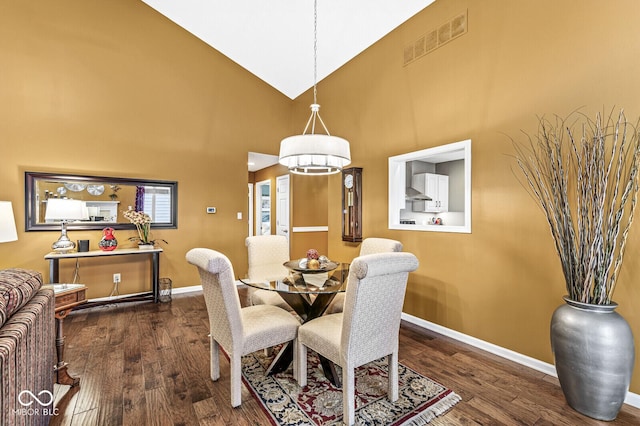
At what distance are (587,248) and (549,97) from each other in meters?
1.26

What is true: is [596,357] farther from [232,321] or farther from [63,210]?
[63,210]

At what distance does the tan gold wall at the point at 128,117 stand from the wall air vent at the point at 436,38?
2853 mm

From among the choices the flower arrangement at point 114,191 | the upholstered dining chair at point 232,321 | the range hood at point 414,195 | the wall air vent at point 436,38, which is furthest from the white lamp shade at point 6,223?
the range hood at point 414,195

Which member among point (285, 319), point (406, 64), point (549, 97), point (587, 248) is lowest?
point (285, 319)

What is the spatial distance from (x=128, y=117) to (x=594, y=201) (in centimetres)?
522

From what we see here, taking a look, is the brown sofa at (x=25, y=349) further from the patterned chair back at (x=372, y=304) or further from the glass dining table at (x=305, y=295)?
the patterned chair back at (x=372, y=304)

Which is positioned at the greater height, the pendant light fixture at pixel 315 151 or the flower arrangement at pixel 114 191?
the pendant light fixture at pixel 315 151

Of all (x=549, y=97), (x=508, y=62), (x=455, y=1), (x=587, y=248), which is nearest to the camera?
(x=587, y=248)

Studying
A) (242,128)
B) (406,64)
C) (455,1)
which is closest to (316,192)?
(242,128)

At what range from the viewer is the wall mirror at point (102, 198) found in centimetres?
371

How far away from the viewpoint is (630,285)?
6.61 feet

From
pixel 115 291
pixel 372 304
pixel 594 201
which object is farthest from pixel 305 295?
pixel 115 291

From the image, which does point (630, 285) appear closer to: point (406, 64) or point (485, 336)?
point (485, 336)

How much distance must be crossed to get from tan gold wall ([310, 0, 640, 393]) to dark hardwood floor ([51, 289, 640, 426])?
392mm
